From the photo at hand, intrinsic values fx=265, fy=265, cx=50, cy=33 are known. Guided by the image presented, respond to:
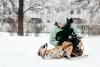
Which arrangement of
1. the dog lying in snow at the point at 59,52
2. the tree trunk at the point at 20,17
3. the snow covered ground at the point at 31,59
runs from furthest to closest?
the tree trunk at the point at 20,17 → the dog lying in snow at the point at 59,52 → the snow covered ground at the point at 31,59

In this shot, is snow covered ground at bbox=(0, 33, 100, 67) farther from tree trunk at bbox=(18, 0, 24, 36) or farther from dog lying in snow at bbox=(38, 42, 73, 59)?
tree trunk at bbox=(18, 0, 24, 36)

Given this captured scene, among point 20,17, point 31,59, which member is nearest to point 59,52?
point 31,59

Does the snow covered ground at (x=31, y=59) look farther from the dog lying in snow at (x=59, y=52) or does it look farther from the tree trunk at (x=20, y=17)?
the tree trunk at (x=20, y=17)

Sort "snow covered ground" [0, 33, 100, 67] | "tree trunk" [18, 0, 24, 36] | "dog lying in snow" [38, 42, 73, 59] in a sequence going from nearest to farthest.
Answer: "snow covered ground" [0, 33, 100, 67] < "dog lying in snow" [38, 42, 73, 59] < "tree trunk" [18, 0, 24, 36]

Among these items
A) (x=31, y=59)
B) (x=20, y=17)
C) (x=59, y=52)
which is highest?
(x=20, y=17)

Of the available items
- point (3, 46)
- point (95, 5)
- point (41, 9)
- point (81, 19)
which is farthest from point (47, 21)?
point (3, 46)


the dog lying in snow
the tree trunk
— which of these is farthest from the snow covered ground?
the tree trunk

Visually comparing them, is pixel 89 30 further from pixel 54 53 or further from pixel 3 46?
pixel 54 53

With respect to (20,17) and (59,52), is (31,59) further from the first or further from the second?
(20,17)

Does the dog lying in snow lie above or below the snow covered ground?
above

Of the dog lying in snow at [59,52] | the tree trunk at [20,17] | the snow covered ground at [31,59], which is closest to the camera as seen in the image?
the snow covered ground at [31,59]

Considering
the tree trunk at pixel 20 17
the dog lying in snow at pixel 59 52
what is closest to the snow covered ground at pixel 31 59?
the dog lying in snow at pixel 59 52

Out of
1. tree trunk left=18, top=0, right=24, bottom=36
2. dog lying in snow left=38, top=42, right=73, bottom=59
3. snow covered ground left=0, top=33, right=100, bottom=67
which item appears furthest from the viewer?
tree trunk left=18, top=0, right=24, bottom=36

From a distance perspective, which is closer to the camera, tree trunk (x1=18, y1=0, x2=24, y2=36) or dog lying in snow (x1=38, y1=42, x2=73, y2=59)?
dog lying in snow (x1=38, y1=42, x2=73, y2=59)
